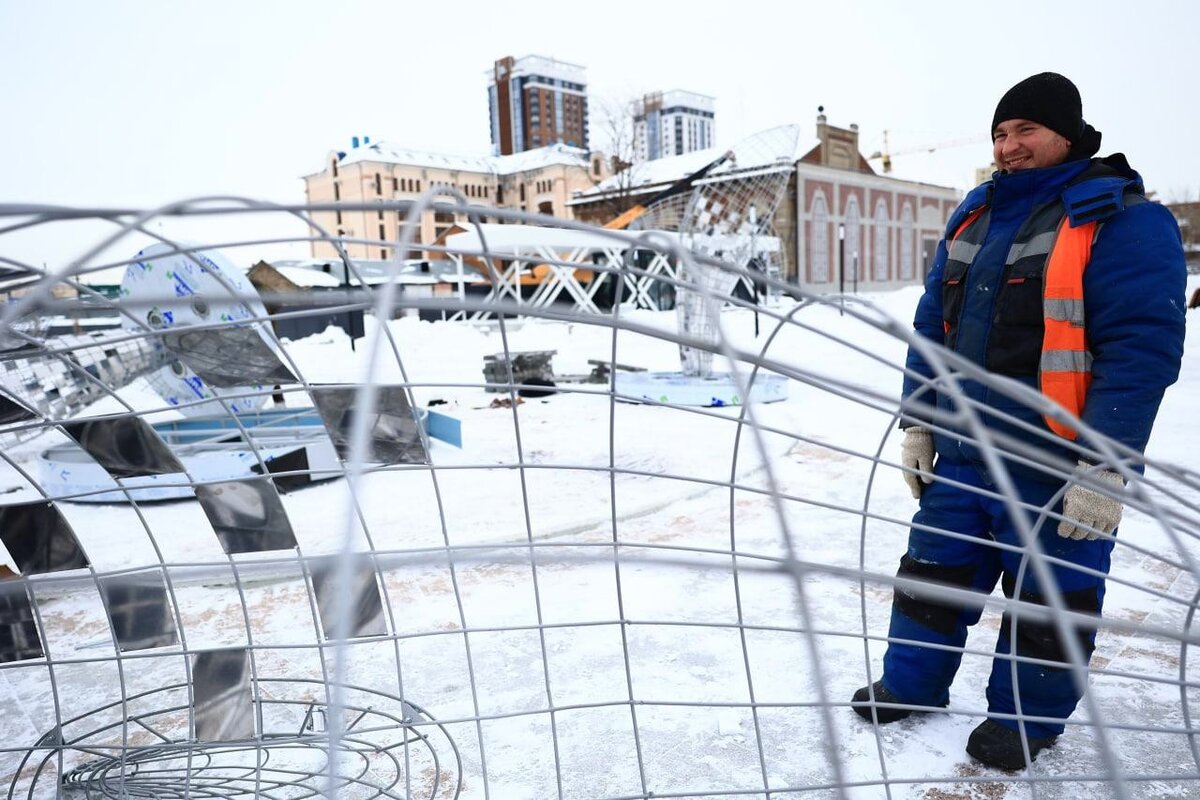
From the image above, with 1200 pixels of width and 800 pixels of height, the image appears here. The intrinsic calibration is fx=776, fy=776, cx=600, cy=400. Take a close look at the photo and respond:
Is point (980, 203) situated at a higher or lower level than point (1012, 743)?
higher

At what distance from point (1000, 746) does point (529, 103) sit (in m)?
68.4

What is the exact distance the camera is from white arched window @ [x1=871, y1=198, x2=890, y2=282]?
29891 mm

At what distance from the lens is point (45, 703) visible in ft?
7.14

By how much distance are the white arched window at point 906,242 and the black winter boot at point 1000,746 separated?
3236 centimetres

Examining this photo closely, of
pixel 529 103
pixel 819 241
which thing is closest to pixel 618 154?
pixel 819 241

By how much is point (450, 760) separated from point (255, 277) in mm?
18033

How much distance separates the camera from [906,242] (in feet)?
104

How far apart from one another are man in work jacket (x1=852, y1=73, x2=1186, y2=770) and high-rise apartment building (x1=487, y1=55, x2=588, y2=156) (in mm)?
65319

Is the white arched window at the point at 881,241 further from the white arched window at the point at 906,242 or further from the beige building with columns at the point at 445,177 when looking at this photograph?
the beige building with columns at the point at 445,177

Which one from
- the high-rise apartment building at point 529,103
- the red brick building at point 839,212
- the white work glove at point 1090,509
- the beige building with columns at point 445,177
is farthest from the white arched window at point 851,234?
the high-rise apartment building at point 529,103

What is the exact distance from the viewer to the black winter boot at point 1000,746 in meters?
1.78

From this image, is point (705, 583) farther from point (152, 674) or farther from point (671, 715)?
point (152, 674)

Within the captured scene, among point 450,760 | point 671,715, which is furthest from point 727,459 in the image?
point 450,760

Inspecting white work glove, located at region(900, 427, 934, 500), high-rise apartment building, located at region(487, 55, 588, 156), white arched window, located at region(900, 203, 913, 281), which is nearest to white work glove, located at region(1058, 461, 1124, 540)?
white work glove, located at region(900, 427, 934, 500)
